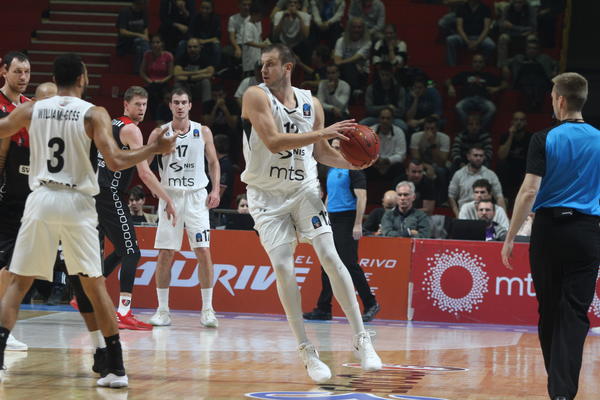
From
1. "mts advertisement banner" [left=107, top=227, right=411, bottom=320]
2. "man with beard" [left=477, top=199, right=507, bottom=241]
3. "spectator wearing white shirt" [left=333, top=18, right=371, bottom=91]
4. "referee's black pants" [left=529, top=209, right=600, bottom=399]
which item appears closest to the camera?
"referee's black pants" [left=529, top=209, right=600, bottom=399]

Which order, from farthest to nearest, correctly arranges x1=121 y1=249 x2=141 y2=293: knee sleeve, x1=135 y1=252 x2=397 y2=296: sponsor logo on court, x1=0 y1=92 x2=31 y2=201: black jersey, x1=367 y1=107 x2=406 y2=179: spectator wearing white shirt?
1. x1=367 y1=107 x2=406 y2=179: spectator wearing white shirt
2. x1=135 y1=252 x2=397 y2=296: sponsor logo on court
3. x1=121 y1=249 x2=141 y2=293: knee sleeve
4. x1=0 y1=92 x2=31 y2=201: black jersey

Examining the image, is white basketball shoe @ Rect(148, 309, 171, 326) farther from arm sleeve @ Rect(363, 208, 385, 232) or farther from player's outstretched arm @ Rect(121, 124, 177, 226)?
arm sleeve @ Rect(363, 208, 385, 232)

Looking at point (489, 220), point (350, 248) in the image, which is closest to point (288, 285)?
point (350, 248)

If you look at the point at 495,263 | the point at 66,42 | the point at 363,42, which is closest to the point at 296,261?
the point at 495,263

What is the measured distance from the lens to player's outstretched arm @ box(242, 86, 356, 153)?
5.86 meters

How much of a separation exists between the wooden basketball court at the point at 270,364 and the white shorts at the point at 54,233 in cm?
71

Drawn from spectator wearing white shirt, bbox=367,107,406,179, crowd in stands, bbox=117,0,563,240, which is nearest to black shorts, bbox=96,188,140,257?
crowd in stands, bbox=117,0,563,240

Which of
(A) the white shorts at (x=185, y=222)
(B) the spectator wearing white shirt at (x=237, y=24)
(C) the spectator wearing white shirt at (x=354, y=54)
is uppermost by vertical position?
(B) the spectator wearing white shirt at (x=237, y=24)

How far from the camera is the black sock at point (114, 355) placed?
18.2 ft

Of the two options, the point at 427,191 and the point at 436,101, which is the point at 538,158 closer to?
the point at 427,191

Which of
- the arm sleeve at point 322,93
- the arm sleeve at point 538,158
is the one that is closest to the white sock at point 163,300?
the arm sleeve at point 538,158

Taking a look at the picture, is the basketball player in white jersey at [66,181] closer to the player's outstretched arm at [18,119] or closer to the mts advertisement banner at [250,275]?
the player's outstretched arm at [18,119]

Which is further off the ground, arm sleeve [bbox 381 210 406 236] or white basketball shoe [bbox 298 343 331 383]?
arm sleeve [bbox 381 210 406 236]

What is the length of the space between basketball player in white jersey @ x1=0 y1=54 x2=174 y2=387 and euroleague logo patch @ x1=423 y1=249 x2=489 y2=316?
6155mm
